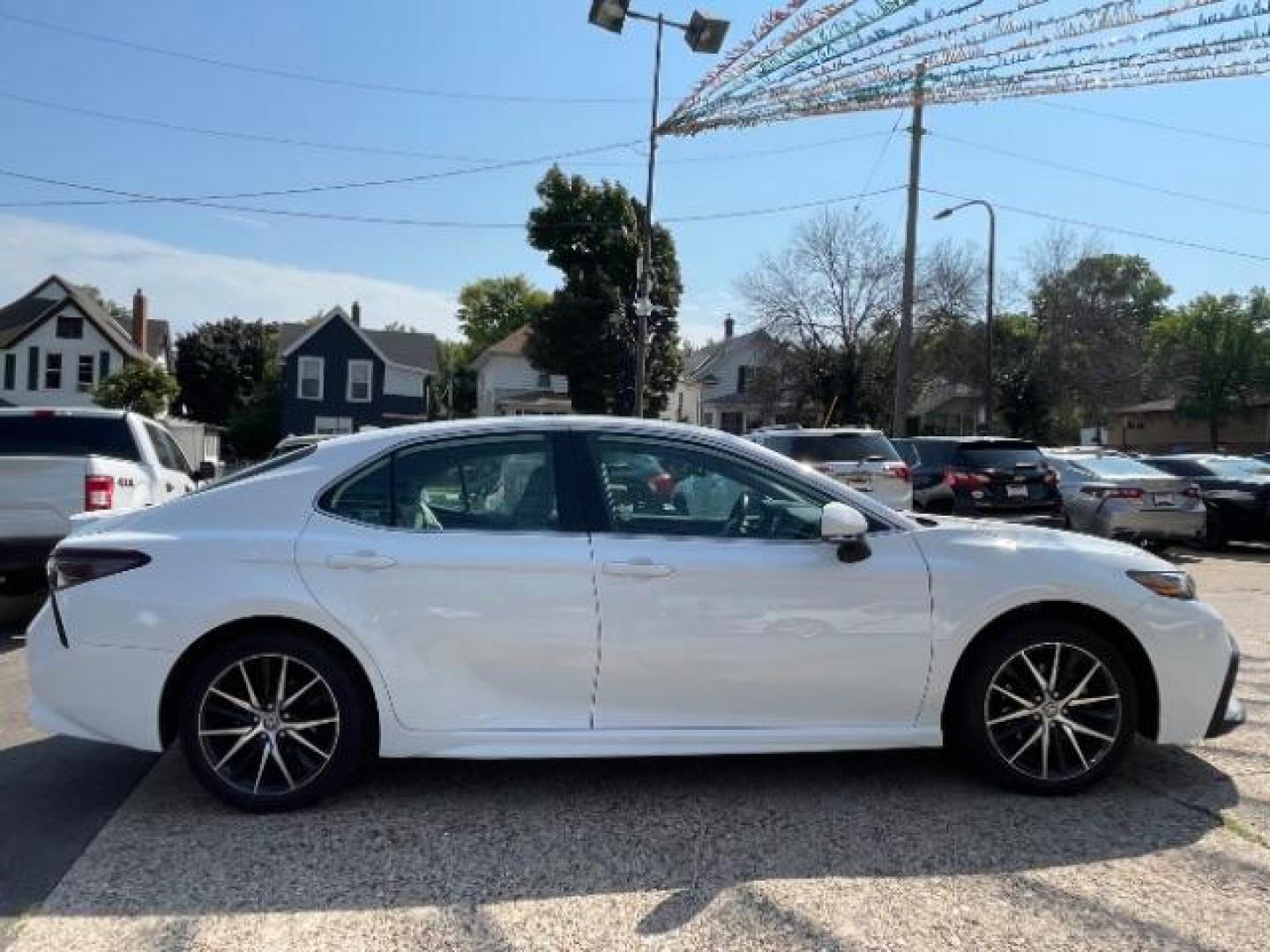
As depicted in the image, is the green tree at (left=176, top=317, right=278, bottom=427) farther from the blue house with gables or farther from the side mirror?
the side mirror

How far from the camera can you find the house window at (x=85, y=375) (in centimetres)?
5344

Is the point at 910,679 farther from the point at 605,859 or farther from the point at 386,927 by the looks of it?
the point at 386,927

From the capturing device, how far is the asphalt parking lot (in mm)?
3289

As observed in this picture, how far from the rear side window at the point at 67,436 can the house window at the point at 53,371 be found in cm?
5033

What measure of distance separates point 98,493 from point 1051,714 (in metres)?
7.09

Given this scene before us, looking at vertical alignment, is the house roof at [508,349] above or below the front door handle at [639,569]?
above

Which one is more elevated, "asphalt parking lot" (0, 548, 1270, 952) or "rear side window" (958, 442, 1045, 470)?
"rear side window" (958, 442, 1045, 470)

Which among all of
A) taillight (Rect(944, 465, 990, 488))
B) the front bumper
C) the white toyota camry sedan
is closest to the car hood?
the white toyota camry sedan

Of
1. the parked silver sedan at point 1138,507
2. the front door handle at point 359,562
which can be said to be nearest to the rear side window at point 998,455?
the parked silver sedan at point 1138,507

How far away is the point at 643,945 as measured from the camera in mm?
3207

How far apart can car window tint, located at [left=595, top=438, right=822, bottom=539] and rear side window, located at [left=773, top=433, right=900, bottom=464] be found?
29.2 feet

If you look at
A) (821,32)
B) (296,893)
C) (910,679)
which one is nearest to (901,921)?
(910,679)

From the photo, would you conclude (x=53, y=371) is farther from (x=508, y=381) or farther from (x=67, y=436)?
(x=67, y=436)

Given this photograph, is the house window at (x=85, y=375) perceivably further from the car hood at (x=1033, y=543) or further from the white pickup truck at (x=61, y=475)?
the car hood at (x=1033, y=543)
